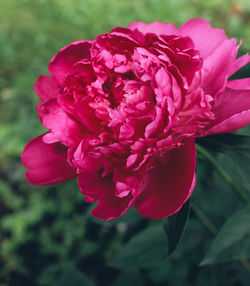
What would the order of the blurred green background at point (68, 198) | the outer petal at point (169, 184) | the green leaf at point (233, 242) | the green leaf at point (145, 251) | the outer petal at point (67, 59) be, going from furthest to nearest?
the blurred green background at point (68, 198) → the green leaf at point (145, 251) → the green leaf at point (233, 242) → the outer petal at point (67, 59) → the outer petal at point (169, 184)

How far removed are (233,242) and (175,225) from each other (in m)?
0.31

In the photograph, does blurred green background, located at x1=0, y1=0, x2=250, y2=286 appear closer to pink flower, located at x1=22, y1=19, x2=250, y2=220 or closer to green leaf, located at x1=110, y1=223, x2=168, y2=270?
green leaf, located at x1=110, y1=223, x2=168, y2=270

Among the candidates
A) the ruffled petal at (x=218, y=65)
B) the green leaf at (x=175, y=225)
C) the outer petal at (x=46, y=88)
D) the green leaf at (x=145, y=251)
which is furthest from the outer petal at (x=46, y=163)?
the green leaf at (x=145, y=251)

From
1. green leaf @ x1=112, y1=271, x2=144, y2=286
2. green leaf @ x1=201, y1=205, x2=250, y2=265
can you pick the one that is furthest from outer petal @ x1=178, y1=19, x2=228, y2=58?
green leaf @ x1=112, y1=271, x2=144, y2=286

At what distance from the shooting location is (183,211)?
64 cm

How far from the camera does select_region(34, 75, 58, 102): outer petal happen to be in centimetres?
77

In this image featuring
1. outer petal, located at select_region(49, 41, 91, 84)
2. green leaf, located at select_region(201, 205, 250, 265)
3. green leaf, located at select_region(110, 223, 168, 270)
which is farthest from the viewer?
green leaf, located at select_region(110, 223, 168, 270)

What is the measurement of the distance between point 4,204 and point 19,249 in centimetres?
25

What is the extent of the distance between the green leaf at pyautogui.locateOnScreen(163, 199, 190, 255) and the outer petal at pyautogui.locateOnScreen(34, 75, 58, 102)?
1.26 feet

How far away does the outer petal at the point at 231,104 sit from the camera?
619 millimetres

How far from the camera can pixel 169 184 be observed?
2.19ft

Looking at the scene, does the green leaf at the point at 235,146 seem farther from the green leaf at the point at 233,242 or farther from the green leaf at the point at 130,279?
the green leaf at the point at 130,279

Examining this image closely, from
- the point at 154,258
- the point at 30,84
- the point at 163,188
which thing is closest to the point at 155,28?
the point at 163,188

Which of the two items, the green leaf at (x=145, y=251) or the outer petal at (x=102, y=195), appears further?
the green leaf at (x=145, y=251)
